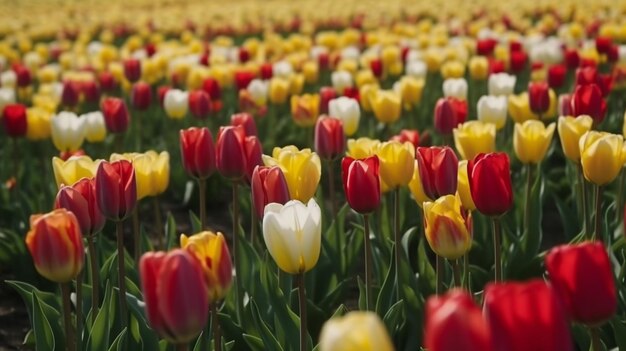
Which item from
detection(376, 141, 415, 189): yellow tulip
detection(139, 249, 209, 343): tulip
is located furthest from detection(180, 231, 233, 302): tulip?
detection(376, 141, 415, 189): yellow tulip

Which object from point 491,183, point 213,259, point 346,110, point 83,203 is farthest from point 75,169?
point 346,110

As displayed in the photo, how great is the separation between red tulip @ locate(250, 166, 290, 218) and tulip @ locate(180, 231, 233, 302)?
54cm

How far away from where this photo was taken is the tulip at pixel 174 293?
1.65m

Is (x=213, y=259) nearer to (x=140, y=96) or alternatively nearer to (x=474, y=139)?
(x=474, y=139)

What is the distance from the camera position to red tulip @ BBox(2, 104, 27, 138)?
4879 mm

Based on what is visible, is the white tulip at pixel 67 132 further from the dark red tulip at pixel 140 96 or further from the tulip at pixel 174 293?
the tulip at pixel 174 293

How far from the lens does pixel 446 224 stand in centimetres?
242

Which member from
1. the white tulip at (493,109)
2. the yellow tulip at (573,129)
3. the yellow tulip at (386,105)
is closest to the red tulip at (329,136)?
the yellow tulip at (573,129)

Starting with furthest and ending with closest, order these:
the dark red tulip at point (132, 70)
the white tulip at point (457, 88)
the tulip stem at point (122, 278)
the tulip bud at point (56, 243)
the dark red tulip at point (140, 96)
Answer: the dark red tulip at point (132, 70) < the dark red tulip at point (140, 96) < the white tulip at point (457, 88) < the tulip stem at point (122, 278) < the tulip bud at point (56, 243)

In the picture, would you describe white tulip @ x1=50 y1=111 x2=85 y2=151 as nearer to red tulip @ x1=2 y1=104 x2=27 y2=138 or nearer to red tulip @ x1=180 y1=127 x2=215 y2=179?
red tulip @ x1=2 y1=104 x2=27 y2=138

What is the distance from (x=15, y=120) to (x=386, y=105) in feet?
6.69

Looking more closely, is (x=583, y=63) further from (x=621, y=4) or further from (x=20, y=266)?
(x=621, y=4)

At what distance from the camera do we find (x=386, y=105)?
Result: 4824mm

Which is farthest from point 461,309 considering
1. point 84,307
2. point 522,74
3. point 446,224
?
point 522,74
